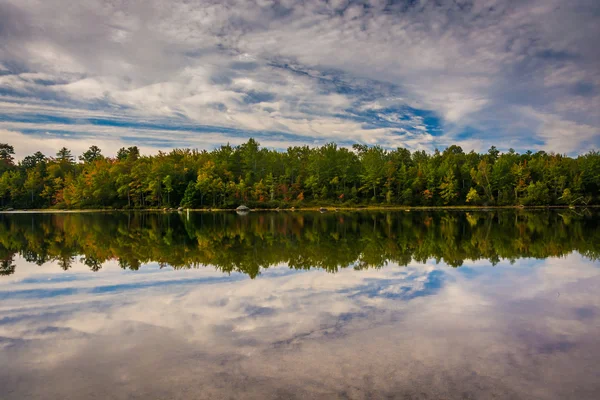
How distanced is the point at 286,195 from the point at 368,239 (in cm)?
6625

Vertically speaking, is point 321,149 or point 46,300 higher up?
point 321,149

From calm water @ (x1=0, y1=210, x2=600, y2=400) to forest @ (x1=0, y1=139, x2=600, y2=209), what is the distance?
66.7 m

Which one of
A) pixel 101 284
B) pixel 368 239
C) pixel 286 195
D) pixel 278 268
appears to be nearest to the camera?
pixel 101 284

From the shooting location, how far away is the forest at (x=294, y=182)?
8481 cm

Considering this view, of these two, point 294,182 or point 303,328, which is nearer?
point 303,328

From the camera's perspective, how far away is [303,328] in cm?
785

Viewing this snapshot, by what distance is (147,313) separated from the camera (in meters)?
9.07

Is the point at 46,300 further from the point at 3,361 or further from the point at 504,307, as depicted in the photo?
the point at 504,307

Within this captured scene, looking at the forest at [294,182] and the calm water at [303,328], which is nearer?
the calm water at [303,328]

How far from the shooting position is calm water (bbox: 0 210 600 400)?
5.60 meters

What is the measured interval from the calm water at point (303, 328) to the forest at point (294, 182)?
66657 millimetres

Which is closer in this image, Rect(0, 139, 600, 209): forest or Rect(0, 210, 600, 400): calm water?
Rect(0, 210, 600, 400): calm water

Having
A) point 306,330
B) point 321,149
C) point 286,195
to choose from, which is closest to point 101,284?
point 306,330

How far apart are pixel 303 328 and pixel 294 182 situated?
90.9 meters
